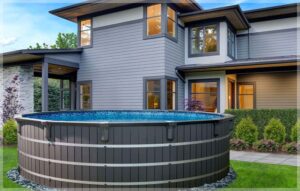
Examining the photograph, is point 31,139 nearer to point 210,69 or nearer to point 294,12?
point 210,69

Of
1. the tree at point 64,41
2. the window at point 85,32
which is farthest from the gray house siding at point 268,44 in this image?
the tree at point 64,41

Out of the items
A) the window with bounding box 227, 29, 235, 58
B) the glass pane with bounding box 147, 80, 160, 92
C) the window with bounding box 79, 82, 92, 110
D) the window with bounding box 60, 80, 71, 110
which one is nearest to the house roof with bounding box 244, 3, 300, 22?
the window with bounding box 227, 29, 235, 58

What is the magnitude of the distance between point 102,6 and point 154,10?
2677 millimetres

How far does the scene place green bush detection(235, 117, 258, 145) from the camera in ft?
29.2

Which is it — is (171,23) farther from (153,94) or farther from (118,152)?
(118,152)

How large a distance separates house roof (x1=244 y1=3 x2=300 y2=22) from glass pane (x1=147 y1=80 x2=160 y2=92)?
629 cm

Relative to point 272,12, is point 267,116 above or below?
below

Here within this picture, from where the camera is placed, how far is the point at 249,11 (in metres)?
13.8

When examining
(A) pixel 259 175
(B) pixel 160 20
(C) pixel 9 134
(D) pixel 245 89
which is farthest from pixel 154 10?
(A) pixel 259 175

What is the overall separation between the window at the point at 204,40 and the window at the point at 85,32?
5392 mm

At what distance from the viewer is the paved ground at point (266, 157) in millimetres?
6938

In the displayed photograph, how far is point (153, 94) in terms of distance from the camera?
12.3m

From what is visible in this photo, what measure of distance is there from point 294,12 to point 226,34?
379 cm

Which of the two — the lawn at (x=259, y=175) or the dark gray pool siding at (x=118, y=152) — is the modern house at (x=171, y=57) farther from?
the dark gray pool siding at (x=118, y=152)
